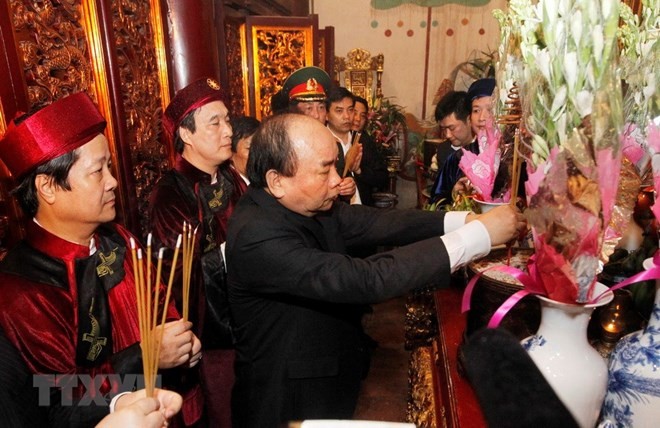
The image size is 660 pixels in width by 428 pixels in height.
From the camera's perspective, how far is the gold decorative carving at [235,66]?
374cm

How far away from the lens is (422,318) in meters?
2.19

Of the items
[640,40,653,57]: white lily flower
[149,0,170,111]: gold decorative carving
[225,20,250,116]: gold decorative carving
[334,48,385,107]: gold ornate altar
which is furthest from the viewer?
[334,48,385,107]: gold ornate altar

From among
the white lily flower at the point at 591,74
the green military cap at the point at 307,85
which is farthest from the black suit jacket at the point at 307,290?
the green military cap at the point at 307,85

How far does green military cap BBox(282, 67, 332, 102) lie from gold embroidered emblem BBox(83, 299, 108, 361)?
7.99 ft

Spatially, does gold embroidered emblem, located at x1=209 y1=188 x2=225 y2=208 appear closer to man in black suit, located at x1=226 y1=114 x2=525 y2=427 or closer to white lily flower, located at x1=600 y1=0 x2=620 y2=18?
man in black suit, located at x1=226 y1=114 x2=525 y2=427

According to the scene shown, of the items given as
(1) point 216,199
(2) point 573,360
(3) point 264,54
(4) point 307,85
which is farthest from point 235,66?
(2) point 573,360

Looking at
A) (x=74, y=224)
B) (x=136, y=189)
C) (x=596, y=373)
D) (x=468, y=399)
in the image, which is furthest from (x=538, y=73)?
(x=136, y=189)

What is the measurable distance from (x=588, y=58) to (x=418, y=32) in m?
6.64

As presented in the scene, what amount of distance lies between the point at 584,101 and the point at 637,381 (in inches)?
23.2

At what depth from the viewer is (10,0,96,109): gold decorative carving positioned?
176 cm

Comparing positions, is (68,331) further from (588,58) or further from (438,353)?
(588,58)

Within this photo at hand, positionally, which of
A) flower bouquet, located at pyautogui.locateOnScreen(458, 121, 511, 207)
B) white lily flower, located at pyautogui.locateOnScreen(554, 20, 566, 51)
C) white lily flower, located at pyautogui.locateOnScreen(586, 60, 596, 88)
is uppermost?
white lily flower, located at pyautogui.locateOnScreen(554, 20, 566, 51)

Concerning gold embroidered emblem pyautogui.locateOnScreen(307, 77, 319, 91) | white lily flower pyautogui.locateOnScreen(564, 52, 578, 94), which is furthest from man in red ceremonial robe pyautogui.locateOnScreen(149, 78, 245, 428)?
white lily flower pyautogui.locateOnScreen(564, 52, 578, 94)

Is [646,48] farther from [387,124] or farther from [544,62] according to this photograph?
[387,124]
